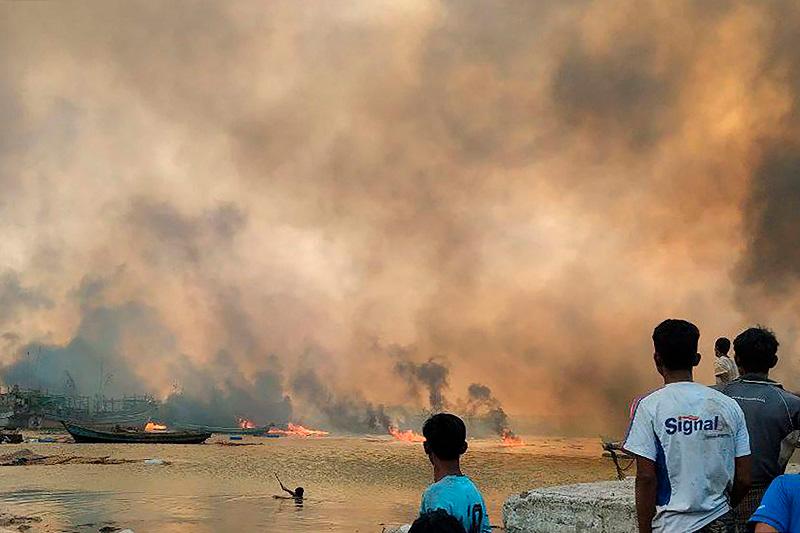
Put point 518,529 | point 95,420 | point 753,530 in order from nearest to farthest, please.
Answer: point 753,530 < point 518,529 < point 95,420

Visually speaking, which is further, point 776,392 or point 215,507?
point 215,507

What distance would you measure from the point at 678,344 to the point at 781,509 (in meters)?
1.03

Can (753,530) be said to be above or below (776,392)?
below

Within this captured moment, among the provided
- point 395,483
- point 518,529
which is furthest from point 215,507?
point 518,529

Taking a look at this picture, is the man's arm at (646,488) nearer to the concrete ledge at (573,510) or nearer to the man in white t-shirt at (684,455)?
the man in white t-shirt at (684,455)

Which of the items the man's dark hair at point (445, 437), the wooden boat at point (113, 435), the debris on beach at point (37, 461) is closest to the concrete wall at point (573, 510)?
the man's dark hair at point (445, 437)

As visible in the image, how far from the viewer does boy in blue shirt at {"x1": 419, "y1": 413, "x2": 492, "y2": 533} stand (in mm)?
3982

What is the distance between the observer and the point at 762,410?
4.67 m

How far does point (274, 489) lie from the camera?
3972 centimetres

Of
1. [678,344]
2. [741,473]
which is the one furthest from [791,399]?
[678,344]

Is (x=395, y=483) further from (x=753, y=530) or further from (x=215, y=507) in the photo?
(x=753, y=530)

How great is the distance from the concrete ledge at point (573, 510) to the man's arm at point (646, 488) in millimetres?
3615

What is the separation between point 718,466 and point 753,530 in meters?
0.62

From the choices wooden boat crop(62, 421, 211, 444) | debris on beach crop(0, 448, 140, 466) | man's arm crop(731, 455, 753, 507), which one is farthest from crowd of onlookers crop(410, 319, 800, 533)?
wooden boat crop(62, 421, 211, 444)
